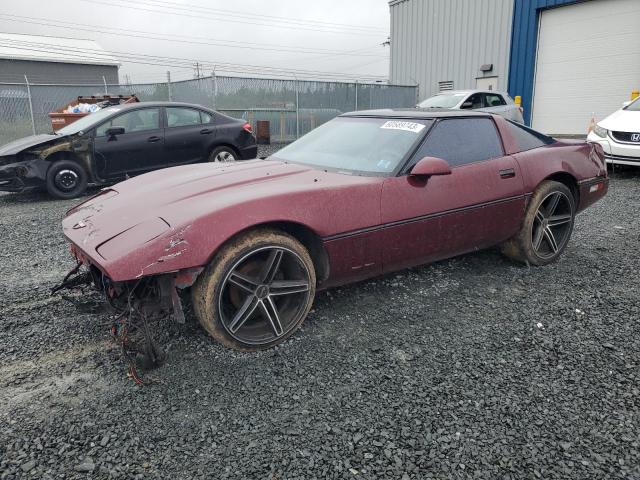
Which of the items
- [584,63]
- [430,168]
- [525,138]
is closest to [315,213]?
[430,168]

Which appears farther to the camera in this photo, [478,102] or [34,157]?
[478,102]

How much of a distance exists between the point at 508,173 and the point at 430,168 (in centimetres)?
103

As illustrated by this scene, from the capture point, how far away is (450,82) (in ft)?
61.4

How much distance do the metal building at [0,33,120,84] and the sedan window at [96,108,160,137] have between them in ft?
80.7

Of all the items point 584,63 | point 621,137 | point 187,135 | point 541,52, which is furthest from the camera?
point 541,52

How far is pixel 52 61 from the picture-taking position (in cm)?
3023

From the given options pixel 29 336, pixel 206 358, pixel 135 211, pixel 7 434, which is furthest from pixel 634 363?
pixel 29 336

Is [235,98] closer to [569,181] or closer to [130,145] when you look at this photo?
[130,145]

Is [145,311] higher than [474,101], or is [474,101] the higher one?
[474,101]

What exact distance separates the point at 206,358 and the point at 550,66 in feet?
52.4

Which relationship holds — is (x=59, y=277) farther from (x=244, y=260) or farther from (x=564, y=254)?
(x=564, y=254)

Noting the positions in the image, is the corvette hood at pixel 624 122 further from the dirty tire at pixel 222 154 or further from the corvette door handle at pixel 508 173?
the dirty tire at pixel 222 154

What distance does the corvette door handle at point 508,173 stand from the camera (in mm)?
3756

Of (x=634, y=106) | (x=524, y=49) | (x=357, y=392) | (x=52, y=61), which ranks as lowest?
(x=357, y=392)
